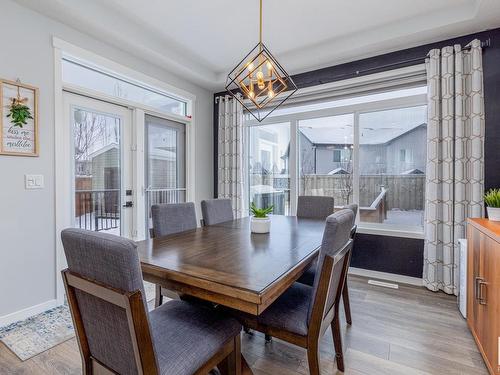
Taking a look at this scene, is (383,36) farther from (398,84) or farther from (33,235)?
(33,235)

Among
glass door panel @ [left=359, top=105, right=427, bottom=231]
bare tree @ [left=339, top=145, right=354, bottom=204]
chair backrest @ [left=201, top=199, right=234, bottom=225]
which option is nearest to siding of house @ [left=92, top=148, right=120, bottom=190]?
chair backrest @ [left=201, top=199, right=234, bottom=225]

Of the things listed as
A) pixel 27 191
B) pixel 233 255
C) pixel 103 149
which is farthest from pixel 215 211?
pixel 27 191

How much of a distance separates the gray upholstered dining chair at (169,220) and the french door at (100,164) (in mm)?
1226

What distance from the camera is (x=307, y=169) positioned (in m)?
3.86

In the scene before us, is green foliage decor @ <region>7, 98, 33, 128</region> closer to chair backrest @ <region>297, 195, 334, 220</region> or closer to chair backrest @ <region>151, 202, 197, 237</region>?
chair backrest @ <region>151, 202, 197, 237</region>

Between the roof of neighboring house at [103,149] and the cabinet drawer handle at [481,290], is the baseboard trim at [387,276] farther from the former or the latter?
the roof of neighboring house at [103,149]

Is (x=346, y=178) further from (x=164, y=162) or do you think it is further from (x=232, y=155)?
(x=164, y=162)

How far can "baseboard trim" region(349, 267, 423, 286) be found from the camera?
9.82 ft

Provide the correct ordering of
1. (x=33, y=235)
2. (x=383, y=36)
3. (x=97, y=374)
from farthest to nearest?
(x=383, y=36) → (x=33, y=235) → (x=97, y=374)

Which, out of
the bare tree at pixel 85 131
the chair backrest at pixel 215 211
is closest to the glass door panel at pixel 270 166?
the chair backrest at pixel 215 211

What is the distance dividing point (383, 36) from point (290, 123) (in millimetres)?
1504

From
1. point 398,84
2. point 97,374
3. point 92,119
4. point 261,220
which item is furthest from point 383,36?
→ point 97,374

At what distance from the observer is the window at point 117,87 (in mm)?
2672

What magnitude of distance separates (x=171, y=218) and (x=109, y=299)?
4.23ft
